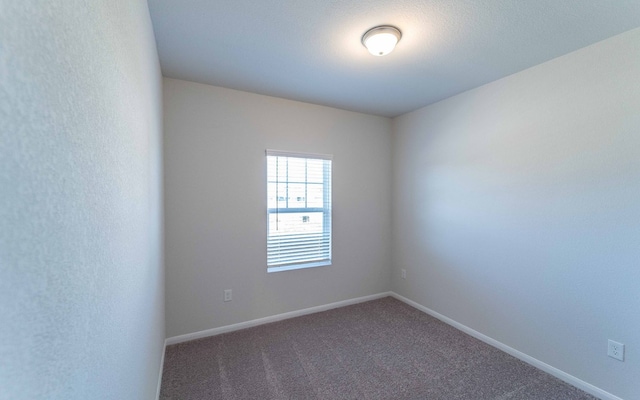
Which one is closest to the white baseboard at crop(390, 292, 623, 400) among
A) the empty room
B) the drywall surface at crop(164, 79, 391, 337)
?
the empty room

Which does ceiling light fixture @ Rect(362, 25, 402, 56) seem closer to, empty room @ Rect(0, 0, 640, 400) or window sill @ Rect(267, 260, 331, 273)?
empty room @ Rect(0, 0, 640, 400)

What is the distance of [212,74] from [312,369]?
9.14 ft

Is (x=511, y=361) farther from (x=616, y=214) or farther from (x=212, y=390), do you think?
(x=212, y=390)

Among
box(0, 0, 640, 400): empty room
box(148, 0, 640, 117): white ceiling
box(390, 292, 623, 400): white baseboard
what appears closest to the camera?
box(0, 0, 640, 400): empty room

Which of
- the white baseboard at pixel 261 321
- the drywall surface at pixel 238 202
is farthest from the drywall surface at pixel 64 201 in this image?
the white baseboard at pixel 261 321

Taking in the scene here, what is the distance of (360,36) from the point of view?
6.14 feet

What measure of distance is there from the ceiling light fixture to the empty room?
12 millimetres

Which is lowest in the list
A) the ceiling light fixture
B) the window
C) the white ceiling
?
the window

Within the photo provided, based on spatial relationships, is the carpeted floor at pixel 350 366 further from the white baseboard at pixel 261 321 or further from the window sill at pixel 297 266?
the window sill at pixel 297 266

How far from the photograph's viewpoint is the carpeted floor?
1.95m

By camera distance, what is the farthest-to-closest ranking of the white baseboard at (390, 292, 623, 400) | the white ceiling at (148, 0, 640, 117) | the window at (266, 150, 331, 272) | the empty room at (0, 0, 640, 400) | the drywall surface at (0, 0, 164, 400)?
the window at (266, 150, 331, 272) → the white baseboard at (390, 292, 623, 400) → the white ceiling at (148, 0, 640, 117) → the empty room at (0, 0, 640, 400) → the drywall surface at (0, 0, 164, 400)

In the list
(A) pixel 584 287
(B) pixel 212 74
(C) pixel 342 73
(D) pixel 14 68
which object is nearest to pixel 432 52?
(C) pixel 342 73

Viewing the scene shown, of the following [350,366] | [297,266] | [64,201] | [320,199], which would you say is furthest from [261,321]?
[64,201]

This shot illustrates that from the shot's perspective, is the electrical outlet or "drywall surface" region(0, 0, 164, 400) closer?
"drywall surface" region(0, 0, 164, 400)
